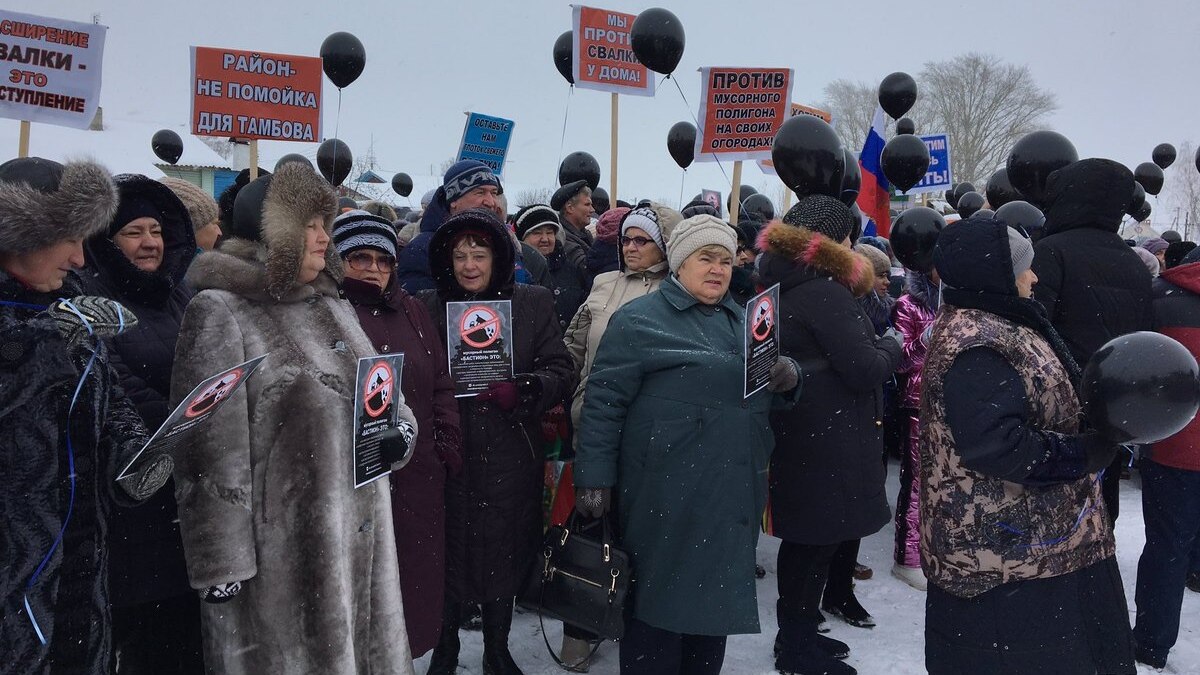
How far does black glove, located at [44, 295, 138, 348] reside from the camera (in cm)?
200

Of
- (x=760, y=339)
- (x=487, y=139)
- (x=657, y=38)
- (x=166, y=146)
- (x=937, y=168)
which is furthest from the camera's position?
(x=166, y=146)

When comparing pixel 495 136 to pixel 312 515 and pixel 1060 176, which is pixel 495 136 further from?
pixel 312 515

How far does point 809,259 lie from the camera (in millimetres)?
3656

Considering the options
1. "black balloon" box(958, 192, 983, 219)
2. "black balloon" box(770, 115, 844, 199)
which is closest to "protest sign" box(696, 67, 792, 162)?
"black balloon" box(770, 115, 844, 199)

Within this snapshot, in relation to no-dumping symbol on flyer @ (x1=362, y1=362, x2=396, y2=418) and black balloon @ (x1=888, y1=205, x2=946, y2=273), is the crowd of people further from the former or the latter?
black balloon @ (x1=888, y1=205, x2=946, y2=273)

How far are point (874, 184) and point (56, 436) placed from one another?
794 cm

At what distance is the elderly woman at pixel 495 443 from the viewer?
349cm

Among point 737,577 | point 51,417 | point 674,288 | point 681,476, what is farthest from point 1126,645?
point 51,417

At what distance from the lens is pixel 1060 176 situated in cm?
391

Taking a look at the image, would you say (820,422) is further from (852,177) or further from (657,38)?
(852,177)

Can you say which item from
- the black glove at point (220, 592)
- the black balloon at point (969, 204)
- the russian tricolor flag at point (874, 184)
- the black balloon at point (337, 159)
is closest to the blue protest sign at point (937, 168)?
the black balloon at point (969, 204)

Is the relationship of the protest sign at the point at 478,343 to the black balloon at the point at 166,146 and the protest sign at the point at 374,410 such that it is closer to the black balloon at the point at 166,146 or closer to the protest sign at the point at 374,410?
the protest sign at the point at 374,410

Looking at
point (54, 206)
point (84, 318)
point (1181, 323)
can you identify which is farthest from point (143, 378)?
point (1181, 323)

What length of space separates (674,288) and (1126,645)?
1.97 m
